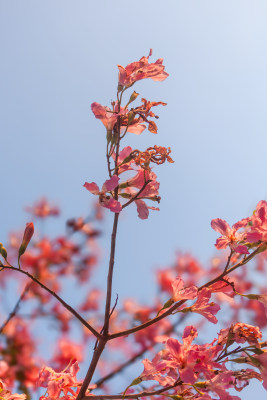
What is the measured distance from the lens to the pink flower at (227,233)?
1.59m

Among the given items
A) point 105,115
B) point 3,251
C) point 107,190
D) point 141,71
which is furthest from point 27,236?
point 141,71

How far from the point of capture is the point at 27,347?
133 inches

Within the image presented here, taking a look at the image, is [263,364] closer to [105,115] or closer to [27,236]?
[27,236]

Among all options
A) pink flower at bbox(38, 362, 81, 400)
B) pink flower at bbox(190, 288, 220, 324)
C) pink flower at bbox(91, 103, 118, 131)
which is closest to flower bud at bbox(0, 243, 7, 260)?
pink flower at bbox(38, 362, 81, 400)

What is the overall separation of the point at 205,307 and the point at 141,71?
1108 millimetres

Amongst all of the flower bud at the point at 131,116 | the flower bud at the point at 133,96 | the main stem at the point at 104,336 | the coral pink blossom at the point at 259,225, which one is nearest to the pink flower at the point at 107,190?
the main stem at the point at 104,336

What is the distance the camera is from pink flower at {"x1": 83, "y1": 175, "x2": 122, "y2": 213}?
1567mm

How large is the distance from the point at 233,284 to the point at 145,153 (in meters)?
0.66

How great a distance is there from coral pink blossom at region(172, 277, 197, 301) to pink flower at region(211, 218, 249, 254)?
9.1 inches

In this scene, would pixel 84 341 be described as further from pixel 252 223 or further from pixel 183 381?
pixel 252 223

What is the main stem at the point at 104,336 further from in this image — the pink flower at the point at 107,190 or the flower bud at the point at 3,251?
the flower bud at the point at 3,251

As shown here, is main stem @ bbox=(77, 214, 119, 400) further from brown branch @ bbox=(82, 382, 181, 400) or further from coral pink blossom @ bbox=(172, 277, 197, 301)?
coral pink blossom @ bbox=(172, 277, 197, 301)

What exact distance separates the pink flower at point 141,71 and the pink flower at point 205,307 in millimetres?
997

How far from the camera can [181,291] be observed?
4.96 feet
